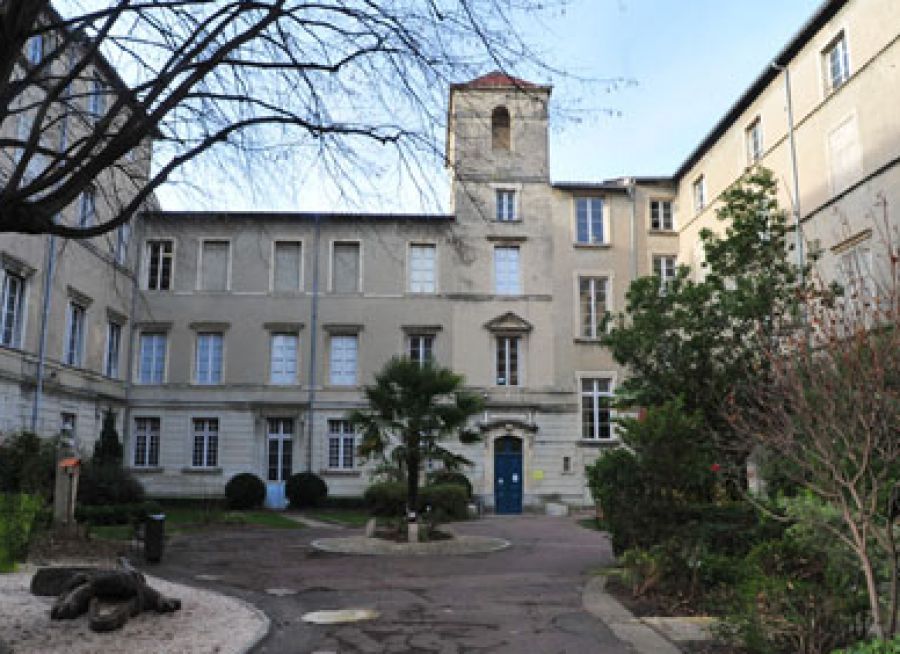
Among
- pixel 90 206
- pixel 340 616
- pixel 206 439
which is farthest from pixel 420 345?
pixel 340 616

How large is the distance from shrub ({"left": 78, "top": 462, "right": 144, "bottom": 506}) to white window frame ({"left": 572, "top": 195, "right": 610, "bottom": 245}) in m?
19.2

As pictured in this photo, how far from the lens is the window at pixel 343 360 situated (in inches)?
1251

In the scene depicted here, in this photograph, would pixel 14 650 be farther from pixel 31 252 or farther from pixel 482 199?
pixel 31 252

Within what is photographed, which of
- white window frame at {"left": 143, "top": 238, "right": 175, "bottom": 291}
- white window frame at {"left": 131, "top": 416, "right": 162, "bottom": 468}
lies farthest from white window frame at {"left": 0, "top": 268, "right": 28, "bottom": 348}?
white window frame at {"left": 131, "top": 416, "right": 162, "bottom": 468}

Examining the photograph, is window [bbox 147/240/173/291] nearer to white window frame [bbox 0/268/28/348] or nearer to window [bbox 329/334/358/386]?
window [bbox 329/334/358/386]

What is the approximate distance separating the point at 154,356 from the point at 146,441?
133 inches

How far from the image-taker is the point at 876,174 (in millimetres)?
19688

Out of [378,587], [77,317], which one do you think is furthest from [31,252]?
[378,587]

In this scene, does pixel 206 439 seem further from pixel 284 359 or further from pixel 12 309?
pixel 12 309

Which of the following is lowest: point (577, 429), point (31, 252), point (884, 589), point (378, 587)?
point (378, 587)

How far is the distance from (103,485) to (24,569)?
11.2m

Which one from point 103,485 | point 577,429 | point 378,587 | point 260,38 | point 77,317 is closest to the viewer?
point 260,38

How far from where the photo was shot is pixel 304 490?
95.9 ft

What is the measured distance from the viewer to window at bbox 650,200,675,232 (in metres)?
33.5
